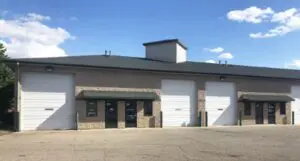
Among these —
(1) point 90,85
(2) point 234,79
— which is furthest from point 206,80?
(1) point 90,85

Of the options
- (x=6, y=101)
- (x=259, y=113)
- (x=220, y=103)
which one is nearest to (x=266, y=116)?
(x=259, y=113)

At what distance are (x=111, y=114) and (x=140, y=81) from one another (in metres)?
3.18

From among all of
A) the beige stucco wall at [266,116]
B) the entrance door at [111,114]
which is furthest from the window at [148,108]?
the beige stucco wall at [266,116]

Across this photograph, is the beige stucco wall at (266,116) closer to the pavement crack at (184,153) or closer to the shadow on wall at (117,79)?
the shadow on wall at (117,79)

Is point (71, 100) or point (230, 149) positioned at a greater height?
point (71, 100)

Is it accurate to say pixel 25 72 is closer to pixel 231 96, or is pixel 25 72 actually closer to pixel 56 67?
pixel 56 67

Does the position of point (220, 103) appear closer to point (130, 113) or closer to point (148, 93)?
point (148, 93)

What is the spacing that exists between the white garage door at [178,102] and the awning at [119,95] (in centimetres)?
122

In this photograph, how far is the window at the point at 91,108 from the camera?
2272 centimetres

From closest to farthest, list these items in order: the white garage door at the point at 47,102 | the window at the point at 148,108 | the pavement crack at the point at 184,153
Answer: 1. the pavement crack at the point at 184,153
2. the white garage door at the point at 47,102
3. the window at the point at 148,108

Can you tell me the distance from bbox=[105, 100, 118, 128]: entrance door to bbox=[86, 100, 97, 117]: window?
80 centimetres

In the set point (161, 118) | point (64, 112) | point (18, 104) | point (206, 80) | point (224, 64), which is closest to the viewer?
point (18, 104)

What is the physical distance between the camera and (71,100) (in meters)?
22.3

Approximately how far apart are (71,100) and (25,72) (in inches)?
134
